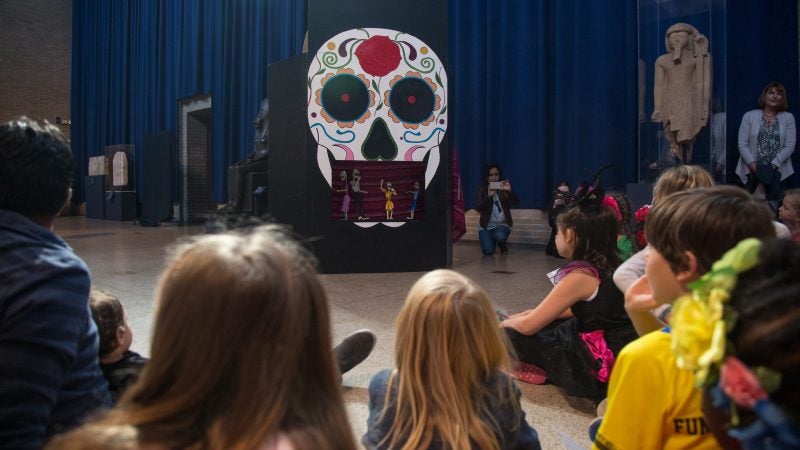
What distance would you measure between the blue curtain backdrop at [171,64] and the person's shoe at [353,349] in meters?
8.69

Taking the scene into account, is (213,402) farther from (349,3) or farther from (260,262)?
(349,3)

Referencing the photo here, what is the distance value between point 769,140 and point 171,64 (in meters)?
11.1

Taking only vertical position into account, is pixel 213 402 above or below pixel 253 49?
below

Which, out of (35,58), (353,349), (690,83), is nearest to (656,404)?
(353,349)

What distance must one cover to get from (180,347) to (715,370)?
0.57m

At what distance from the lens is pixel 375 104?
5.02 meters

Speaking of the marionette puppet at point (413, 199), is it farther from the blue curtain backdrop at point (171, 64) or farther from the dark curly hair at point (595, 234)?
the blue curtain backdrop at point (171, 64)

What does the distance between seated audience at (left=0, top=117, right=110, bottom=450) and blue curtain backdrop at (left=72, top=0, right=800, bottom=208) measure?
4306mm

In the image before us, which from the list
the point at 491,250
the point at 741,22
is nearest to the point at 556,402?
the point at 491,250

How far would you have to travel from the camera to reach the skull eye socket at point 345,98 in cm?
500

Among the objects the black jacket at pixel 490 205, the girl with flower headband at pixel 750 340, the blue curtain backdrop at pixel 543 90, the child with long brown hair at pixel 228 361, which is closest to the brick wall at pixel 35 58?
the blue curtain backdrop at pixel 543 90

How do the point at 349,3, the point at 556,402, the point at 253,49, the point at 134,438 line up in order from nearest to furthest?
the point at 134,438 < the point at 556,402 < the point at 349,3 < the point at 253,49

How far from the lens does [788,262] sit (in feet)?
2.24

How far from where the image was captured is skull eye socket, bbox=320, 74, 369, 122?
5000mm
